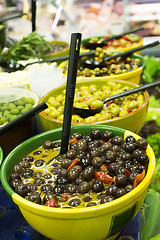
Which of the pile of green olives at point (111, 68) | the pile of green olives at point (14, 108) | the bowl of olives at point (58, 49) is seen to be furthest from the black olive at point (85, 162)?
the bowl of olives at point (58, 49)

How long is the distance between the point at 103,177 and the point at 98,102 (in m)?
0.62

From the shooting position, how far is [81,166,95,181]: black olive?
97cm

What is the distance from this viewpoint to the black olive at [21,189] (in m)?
0.93

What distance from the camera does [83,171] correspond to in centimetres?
98

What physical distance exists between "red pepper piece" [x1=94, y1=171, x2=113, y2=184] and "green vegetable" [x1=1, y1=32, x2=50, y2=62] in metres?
1.63

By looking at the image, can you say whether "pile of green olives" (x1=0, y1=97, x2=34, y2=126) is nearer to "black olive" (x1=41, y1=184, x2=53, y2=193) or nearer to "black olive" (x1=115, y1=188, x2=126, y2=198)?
"black olive" (x1=41, y1=184, x2=53, y2=193)

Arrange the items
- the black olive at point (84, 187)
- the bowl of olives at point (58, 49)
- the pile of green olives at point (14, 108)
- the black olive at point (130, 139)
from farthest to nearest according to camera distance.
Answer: the bowl of olives at point (58, 49)
the pile of green olives at point (14, 108)
the black olive at point (130, 139)
the black olive at point (84, 187)

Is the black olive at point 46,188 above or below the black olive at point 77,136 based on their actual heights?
below

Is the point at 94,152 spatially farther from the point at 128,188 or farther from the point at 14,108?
the point at 14,108

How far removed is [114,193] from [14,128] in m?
0.63

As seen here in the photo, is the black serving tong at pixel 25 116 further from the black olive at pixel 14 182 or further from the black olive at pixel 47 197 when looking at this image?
the black olive at pixel 47 197

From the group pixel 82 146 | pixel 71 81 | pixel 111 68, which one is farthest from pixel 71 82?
pixel 111 68

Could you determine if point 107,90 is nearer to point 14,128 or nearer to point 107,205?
point 14,128

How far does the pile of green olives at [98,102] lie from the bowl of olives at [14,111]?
123 millimetres
